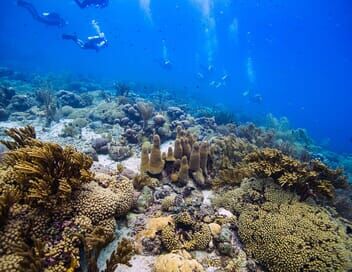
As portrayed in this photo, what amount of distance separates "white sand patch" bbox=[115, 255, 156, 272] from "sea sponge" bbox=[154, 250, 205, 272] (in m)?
0.15

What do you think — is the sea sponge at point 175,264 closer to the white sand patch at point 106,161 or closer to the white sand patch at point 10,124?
the white sand patch at point 106,161

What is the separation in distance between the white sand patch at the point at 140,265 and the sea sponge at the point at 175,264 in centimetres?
15

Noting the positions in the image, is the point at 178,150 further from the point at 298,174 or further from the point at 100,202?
the point at 100,202

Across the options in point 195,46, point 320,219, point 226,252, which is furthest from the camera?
point 195,46

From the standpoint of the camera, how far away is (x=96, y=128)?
10.9 meters

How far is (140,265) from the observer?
4004mm

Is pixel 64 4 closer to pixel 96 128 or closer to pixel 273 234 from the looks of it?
pixel 96 128

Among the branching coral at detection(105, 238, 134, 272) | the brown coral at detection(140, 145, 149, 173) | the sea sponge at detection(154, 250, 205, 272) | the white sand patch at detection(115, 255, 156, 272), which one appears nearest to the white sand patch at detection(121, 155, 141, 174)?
the brown coral at detection(140, 145, 149, 173)

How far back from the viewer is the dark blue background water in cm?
4794

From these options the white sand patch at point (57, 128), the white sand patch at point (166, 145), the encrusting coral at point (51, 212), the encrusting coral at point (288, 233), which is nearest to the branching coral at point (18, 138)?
the encrusting coral at point (51, 212)

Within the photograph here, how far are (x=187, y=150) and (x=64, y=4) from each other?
92.5m

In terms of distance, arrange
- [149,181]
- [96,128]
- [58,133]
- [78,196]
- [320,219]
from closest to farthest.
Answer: [78,196]
[320,219]
[149,181]
[58,133]
[96,128]

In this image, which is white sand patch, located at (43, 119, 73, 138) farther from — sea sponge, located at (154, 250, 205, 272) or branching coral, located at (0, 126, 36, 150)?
sea sponge, located at (154, 250, 205, 272)

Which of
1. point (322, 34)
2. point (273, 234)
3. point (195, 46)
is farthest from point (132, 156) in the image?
point (195, 46)
